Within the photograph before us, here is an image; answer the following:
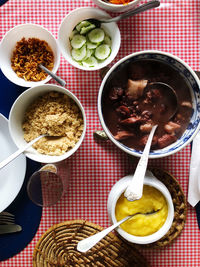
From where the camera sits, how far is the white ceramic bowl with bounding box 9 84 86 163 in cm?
154

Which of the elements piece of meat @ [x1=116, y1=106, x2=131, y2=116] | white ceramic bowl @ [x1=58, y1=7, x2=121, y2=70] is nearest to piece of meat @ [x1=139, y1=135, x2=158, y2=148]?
piece of meat @ [x1=116, y1=106, x2=131, y2=116]

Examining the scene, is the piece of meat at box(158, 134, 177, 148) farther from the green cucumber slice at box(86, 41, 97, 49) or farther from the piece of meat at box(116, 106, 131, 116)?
the green cucumber slice at box(86, 41, 97, 49)

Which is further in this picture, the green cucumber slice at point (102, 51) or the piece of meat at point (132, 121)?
the green cucumber slice at point (102, 51)

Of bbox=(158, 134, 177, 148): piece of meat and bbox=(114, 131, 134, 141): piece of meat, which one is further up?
bbox=(114, 131, 134, 141): piece of meat

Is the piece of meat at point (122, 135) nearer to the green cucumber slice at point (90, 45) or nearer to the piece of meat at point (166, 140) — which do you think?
the piece of meat at point (166, 140)

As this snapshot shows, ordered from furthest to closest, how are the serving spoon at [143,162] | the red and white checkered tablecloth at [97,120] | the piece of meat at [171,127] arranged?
1. the red and white checkered tablecloth at [97,120]
2. the piece of meat at [171,127]
3. the serving spoon at [143,162]

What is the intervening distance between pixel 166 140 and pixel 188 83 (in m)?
0.26

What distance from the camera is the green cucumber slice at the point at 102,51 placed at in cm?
163

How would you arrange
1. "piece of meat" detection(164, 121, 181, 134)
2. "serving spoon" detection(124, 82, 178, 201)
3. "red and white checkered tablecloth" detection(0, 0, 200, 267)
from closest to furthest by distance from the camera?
1. "serving spoon" detection(124, 82, 178, 201)
2. "piece of meat" detection(164, 121, 181, 134)
3. "red and white checkered tablecloth" detection(0, 0, 200, 267)

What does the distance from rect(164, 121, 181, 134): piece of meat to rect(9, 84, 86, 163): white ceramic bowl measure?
1.19ft

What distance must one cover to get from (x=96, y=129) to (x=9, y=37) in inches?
23.8

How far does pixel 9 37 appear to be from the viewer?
1628 millimetres

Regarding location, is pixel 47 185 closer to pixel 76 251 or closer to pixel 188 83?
pixel 76 251

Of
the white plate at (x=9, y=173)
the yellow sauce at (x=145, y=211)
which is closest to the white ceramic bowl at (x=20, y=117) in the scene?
the white plate at (x=9, y=173)
